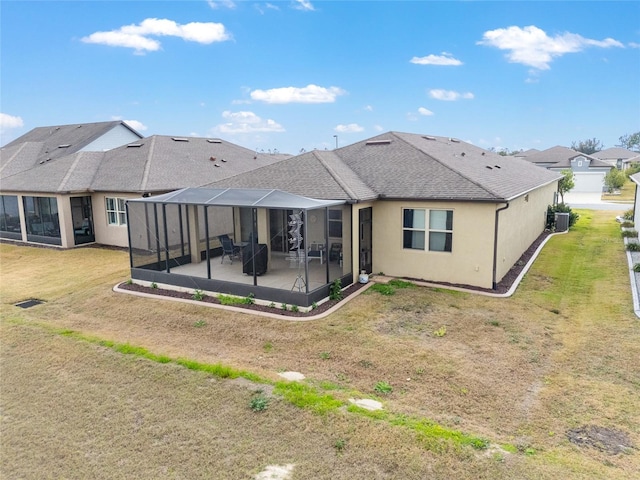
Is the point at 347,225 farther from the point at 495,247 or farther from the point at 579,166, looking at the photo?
the point at 579,166

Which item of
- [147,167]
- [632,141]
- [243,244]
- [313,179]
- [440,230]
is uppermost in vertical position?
[632,141]

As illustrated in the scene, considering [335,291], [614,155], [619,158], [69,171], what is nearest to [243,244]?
[335,291]

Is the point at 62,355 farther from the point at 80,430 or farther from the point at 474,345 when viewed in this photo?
the point at 474,345

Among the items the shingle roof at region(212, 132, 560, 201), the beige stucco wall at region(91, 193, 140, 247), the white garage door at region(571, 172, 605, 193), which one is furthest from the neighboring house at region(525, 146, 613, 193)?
the beige stucco wall at region(91, 193, 140, 247)

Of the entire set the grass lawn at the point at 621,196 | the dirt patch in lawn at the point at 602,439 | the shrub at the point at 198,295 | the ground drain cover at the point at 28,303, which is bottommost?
the ground drain cover at the point at 28,303

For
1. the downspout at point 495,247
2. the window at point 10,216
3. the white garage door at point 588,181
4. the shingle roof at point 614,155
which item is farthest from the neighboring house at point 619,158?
the window at point 10,216

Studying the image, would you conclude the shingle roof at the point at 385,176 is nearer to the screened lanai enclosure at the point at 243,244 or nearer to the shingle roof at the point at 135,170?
the screened lanai enclosure at the point at 243,244
